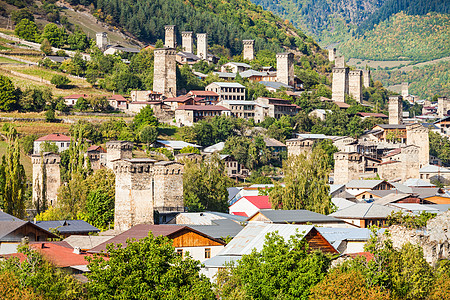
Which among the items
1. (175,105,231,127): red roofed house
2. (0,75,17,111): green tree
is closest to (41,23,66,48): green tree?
(0,75,17,111): green tree

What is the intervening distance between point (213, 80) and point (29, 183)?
49.6 metres

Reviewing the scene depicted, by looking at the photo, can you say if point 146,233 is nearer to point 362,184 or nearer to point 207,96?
point 362,184

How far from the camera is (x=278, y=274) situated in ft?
103

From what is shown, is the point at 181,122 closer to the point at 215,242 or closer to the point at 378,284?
the point at 215,242

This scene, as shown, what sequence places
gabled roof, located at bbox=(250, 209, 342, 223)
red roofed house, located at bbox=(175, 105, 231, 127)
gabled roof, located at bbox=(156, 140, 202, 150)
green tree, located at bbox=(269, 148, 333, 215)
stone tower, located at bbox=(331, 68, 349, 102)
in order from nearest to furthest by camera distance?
gabled roof, located at bbox=(250, 209, 342, 223) < green tree, located at bbox=(269, 148, 333, 215) < gabled roof, located at bbox=(156, 140, 202, 150) < red roofed house, located at bbox=(175, 105, 231, 127) < stone tower, located at bbox=(331, 68, 349, 102)

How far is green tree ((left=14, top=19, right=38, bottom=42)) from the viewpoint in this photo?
13250 cm

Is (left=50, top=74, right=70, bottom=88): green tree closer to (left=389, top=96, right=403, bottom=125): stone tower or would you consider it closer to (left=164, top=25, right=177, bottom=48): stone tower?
(left=164, top=25, right=177, bottom=48): stone tower

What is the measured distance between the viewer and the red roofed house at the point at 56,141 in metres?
86.1

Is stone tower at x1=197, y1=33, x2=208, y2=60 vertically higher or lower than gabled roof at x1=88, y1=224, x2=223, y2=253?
higher

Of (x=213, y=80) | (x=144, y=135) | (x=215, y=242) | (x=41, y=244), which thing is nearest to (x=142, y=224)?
(x=215, y=242)

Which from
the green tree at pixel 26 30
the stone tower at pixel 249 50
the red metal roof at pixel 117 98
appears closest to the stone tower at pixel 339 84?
the stone tower at pixel 249 50

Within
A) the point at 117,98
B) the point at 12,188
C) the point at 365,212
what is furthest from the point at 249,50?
the point at 365,212

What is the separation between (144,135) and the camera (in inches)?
3642

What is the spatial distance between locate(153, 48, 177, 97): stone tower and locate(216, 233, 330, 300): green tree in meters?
81.6
